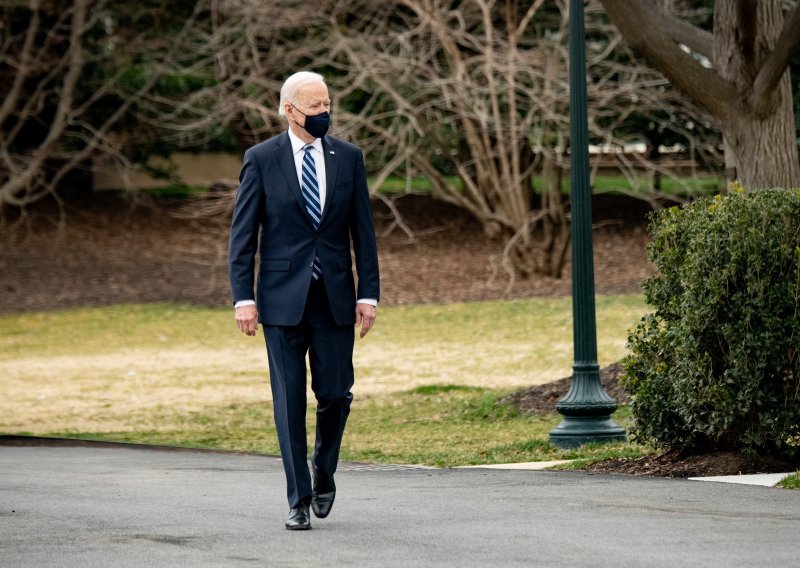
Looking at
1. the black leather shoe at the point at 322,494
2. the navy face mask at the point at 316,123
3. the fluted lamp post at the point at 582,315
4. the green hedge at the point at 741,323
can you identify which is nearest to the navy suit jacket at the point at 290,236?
the navy face mask at the point at 316,123

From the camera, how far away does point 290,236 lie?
21.2 feet

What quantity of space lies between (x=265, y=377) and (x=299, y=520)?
1160 centimetres

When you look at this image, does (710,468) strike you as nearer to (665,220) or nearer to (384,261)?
(665,220)

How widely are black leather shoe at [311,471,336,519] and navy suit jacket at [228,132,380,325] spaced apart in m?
0.75

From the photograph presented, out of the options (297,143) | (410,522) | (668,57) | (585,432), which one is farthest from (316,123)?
(668,57)

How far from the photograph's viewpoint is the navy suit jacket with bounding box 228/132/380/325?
21.1 ft

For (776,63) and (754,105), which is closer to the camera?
(776,63)

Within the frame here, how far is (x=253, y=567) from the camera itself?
548 centimetres

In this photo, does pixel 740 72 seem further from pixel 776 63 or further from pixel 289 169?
pixel 289 169

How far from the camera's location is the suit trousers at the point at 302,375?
6.45m

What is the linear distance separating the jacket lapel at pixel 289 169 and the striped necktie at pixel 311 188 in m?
0.02

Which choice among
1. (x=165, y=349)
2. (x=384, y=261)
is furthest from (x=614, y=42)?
(x=165, y=349)

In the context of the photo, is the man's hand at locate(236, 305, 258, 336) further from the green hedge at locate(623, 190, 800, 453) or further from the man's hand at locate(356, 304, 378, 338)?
the green hedge at locate(623, 190, 800, 453)

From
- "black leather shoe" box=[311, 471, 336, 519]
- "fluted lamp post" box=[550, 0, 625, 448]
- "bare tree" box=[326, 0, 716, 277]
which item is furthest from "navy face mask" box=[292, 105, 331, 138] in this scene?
"bare tree" box=[326, 0, 716, 277]
